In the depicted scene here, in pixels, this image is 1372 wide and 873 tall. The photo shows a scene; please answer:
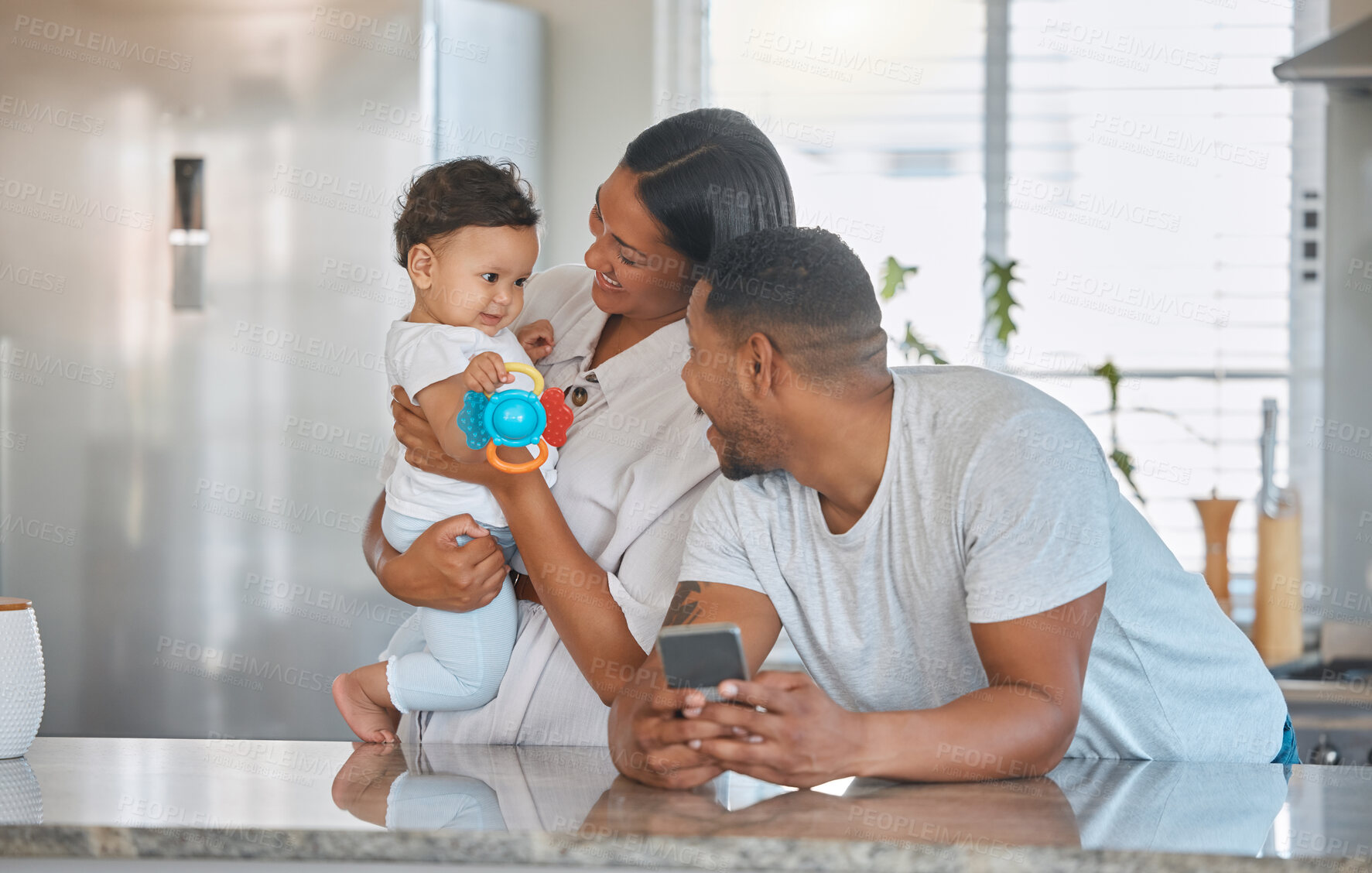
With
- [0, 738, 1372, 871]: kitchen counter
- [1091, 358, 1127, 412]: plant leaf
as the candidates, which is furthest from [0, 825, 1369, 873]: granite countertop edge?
[1091, 358, 1127, 412]: plant leaf

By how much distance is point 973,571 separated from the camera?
1157mm

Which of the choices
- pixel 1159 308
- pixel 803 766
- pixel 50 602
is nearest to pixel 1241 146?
pixel 1159 308

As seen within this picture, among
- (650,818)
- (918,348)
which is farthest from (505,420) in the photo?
(918,348)

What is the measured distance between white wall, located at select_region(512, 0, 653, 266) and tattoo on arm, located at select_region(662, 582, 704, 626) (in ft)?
7.26

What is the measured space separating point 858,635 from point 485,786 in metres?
0.43

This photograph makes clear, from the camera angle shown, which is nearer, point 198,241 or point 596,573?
point 596,573

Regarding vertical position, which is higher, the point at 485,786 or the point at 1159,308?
the point at 1159,308

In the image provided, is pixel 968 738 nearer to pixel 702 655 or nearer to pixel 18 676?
pixel 702 655

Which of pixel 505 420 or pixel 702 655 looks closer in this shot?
pixel 702 655

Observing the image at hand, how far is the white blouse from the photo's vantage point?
1461 millimetres

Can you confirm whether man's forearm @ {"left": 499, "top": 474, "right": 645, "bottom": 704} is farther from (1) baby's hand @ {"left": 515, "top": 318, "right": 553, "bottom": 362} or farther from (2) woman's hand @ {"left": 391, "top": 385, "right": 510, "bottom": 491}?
(1) baby's hand @ {"left": 515, "top": 318, "right": 553, "bottom": 362}

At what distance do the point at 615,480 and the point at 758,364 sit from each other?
335 mm

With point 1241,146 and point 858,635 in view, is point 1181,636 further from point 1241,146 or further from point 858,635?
point 1241,146

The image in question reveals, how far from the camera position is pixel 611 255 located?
1.51 meters
